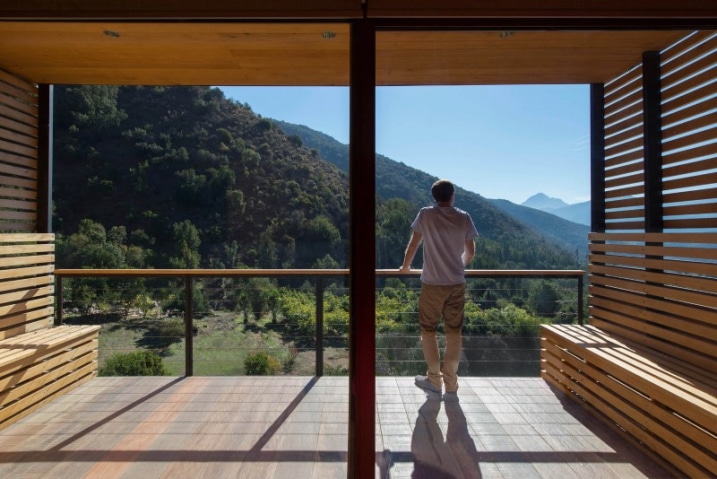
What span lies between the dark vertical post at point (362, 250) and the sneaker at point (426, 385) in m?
0.63

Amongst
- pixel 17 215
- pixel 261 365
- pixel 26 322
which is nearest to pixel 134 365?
pixel 26 322

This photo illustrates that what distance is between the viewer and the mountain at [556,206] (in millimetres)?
2340

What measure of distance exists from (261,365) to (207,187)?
1.29m

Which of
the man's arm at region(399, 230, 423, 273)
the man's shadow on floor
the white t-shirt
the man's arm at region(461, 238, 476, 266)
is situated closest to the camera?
the man's shadow on floor

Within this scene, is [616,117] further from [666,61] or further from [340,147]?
[340,147]

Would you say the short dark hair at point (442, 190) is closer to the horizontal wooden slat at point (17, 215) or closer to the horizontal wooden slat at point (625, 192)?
the horizontal wooden slat at point (625, 192)

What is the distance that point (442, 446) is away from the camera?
2162mm

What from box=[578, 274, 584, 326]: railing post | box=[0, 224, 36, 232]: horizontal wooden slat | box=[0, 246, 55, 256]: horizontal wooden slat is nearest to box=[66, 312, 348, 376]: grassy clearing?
box=[0, 246, 55, 256]: horizontal wooden slat

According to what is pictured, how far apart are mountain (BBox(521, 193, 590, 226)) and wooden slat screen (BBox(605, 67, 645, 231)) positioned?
37 cm

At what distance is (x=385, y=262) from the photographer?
2.05 m

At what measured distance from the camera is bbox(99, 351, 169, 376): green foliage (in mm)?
3215

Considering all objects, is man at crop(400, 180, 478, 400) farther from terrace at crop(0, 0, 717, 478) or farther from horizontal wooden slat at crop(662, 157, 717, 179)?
horizontal wooden slat at crop(662, 157, 717, 179)

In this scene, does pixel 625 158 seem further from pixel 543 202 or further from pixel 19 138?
pixel 19 138

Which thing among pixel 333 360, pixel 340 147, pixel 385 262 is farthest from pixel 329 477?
pixel 340 147
